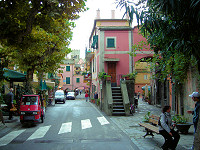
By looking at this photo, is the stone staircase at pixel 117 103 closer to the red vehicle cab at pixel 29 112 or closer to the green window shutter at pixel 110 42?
the red vehicle cab at pixel 29 112

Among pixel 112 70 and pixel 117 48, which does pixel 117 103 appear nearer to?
pixel 112 70

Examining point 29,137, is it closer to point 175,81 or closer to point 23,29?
point 23,29

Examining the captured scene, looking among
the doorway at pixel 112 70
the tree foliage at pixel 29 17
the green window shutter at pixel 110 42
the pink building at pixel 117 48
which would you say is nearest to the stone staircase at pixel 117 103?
the pink building at pixel 117 48

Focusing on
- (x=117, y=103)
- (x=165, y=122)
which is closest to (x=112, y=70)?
(x=117, y=103)

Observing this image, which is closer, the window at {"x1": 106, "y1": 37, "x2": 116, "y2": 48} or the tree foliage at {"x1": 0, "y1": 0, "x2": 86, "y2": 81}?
the tree foliage at {"x1": 0, "y1": 0, "x2": 86, "y2": 81}

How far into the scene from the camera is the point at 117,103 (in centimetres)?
1817

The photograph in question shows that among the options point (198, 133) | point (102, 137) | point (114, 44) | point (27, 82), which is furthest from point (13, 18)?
point (114, 44)

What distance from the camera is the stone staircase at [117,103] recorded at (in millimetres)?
17125

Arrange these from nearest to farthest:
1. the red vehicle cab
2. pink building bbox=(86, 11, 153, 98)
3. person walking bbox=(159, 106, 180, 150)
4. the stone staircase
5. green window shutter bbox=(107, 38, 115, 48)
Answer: person walking bbox=(159, 106, 180, 150)
the red vehicle cab
the stone staircase
pink building bbox=(86, 11, 153, 98)
green window shutter bbox=(107, 38, 115, 48)

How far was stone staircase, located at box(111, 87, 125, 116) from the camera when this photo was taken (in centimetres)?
1712

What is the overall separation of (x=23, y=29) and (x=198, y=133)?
24.6 feet

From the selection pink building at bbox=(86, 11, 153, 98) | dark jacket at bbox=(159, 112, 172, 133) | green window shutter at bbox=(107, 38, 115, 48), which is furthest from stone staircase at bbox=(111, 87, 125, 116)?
dark jacket at bbox=(159, 112, 172, 133)

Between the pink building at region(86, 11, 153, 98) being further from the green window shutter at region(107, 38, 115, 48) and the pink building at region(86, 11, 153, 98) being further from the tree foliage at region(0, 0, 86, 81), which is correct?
the tree foliage at region(0, 0, 86, 81)

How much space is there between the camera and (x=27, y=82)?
1828 centimetres
